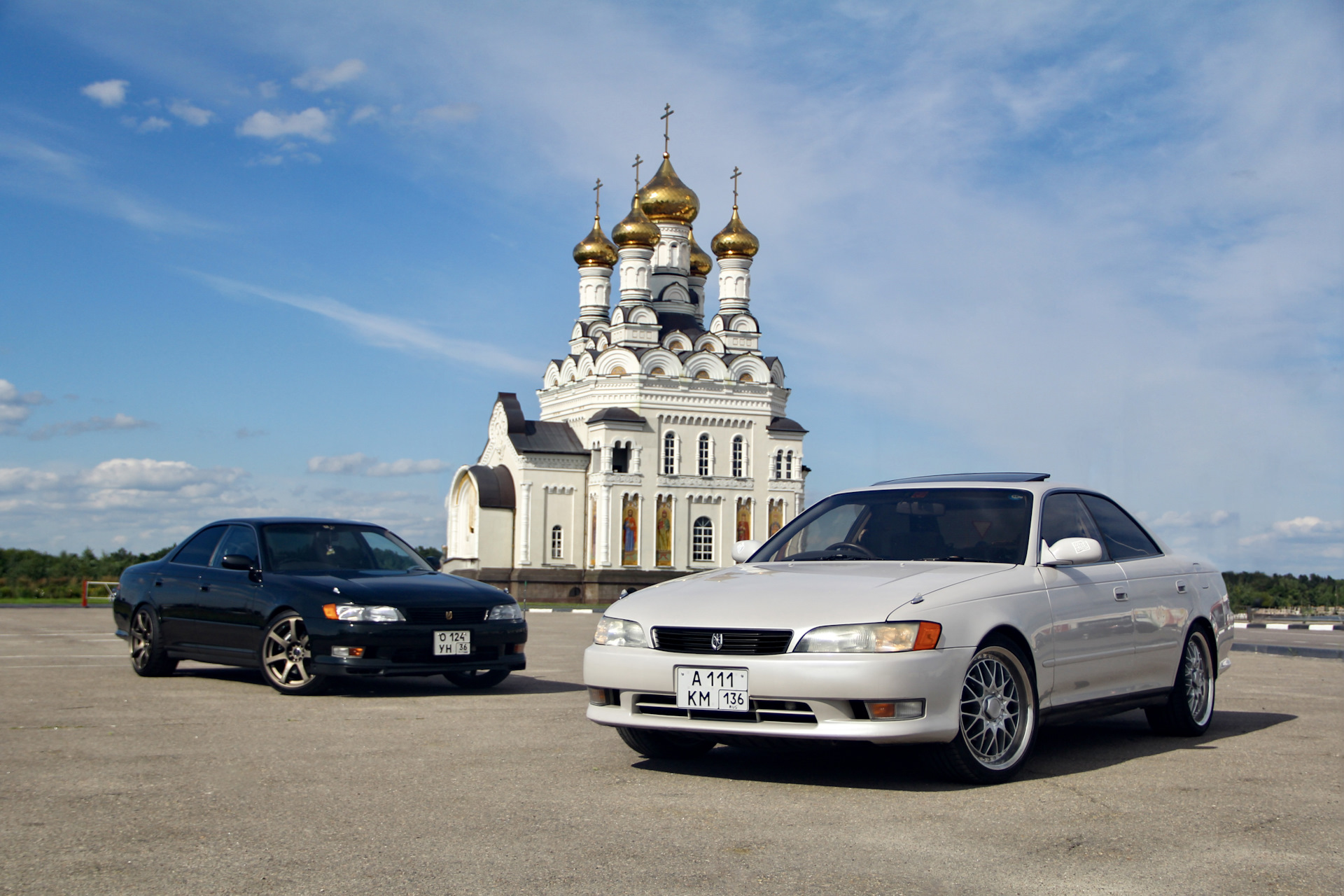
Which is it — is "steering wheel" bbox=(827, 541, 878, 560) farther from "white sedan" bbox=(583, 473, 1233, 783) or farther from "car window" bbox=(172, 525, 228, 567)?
"car window" bbox=(172, 525, 228, 567)

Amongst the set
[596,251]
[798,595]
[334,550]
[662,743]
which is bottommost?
[662,743]

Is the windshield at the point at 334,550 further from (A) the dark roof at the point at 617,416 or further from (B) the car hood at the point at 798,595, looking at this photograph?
(A) the dark roof at the point at 617,416

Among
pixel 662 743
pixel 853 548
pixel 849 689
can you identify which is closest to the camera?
pixel 849 689

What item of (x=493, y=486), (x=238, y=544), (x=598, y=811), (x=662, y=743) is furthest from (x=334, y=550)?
(x=493, y=486)

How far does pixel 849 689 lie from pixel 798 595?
596 mm

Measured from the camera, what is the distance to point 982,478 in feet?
24.8

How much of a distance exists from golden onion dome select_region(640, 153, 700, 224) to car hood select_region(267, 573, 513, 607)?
52445 mm

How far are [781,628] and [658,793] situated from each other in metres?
0.90

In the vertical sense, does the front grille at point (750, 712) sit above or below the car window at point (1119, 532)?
below

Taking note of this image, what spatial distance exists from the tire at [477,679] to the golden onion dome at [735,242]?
5284cm

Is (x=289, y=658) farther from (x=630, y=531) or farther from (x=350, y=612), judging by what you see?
(x=630, y=531)

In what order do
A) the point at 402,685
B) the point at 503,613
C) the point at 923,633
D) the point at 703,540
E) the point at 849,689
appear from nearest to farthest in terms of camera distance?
the point at 849,689 → the point at 923,633 → the point at 503,613 → the point at 402,685 → the point at 703,540

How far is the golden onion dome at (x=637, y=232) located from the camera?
59.8 meters

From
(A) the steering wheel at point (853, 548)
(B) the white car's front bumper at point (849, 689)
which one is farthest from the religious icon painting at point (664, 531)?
(B) the white car's front bumper at point (849, 689)
